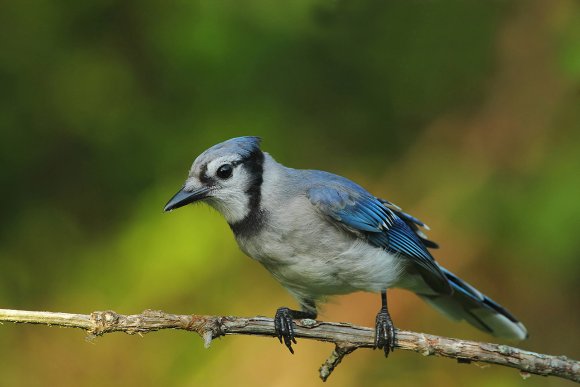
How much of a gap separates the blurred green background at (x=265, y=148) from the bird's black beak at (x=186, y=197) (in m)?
1.50

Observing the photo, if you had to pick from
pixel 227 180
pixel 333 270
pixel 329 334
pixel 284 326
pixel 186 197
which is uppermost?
pixel 227 180

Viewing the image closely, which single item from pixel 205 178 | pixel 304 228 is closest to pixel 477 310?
pixel 304 228

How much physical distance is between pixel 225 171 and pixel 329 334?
893 mm

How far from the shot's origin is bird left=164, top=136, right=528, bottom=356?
344cm

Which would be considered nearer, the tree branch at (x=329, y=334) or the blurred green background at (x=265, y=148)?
the tree branch at (x=329, y=334)

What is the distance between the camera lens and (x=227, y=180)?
356 centimetres

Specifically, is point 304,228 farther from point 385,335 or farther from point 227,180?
point 385,335

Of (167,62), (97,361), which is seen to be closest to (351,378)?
(97,361)

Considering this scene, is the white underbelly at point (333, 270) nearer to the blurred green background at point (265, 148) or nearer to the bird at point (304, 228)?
the bird at point (304, 228)

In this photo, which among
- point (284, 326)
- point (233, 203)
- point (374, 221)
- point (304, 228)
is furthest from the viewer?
point (374, 221)

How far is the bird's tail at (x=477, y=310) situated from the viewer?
4.04 meters

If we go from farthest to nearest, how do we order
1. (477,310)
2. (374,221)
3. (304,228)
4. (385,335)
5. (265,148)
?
(265,148) < (477,310) < (374,221) < (304,228) < (385,335)

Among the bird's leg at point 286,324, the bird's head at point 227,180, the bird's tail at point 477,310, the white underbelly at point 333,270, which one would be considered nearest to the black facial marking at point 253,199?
the bird's head at point 227,180

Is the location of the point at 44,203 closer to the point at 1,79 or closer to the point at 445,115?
the point at 1,79
